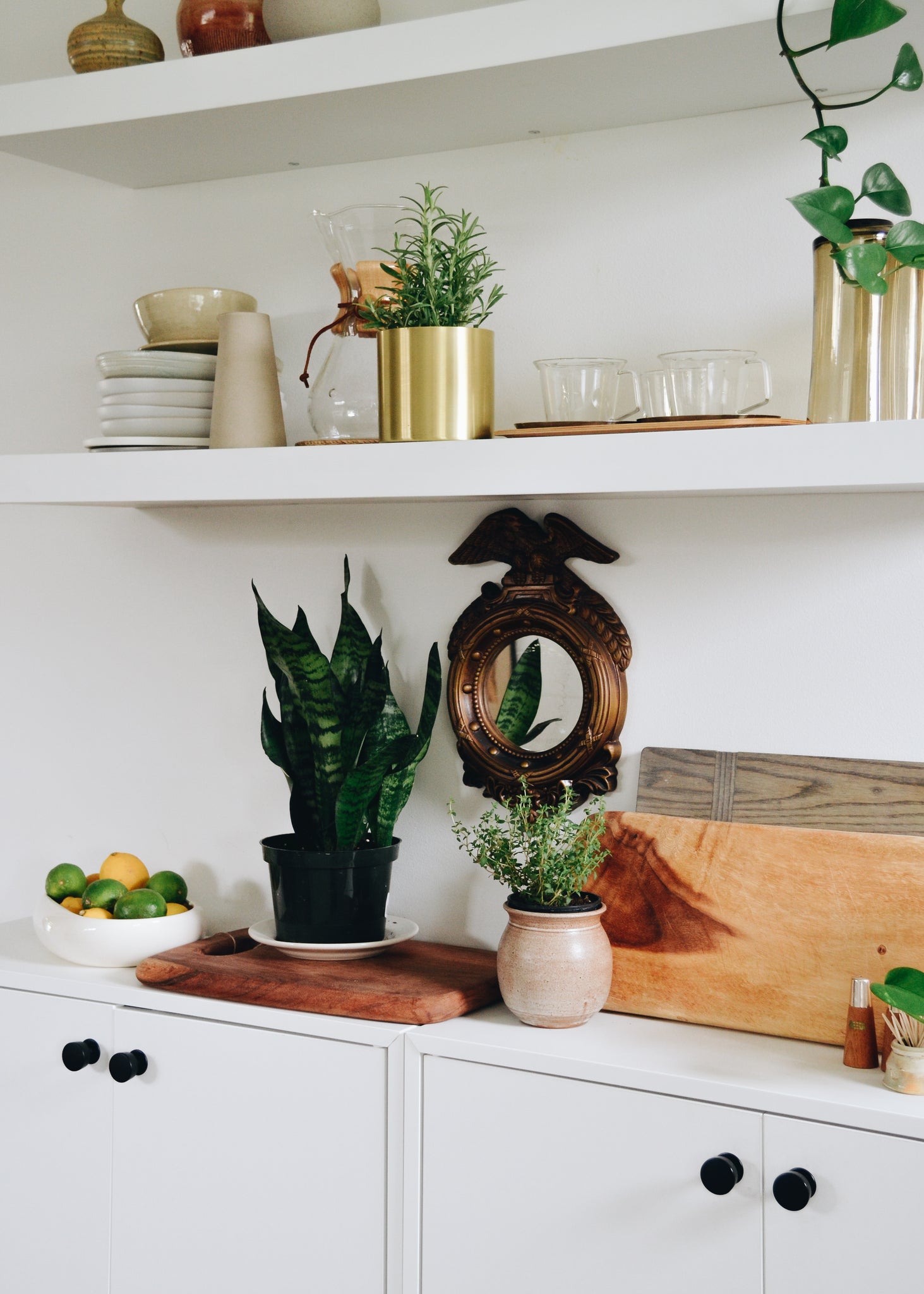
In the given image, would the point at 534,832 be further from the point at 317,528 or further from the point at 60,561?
the point at 60,561

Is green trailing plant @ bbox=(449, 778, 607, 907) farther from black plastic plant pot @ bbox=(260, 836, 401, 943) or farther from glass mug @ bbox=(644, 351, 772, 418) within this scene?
glass mug @ bbox=(644, 351, 772, 418)

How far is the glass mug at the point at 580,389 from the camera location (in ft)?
4.38

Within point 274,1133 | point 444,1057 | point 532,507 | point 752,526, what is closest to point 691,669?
point 752,526

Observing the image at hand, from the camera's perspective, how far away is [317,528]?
166cm

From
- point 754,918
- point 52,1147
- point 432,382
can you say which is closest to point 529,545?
point 432,382

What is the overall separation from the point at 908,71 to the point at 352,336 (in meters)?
0.67

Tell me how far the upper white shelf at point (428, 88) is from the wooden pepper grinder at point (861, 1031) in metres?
0.93

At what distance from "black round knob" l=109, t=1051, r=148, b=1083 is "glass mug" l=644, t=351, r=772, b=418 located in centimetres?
94

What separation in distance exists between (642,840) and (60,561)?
1020 millimetres

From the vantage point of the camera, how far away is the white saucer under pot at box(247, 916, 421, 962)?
1439mm

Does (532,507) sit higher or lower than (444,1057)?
higher

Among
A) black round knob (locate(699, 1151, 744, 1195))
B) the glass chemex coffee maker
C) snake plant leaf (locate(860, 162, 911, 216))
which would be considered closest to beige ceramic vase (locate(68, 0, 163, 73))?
the glass chemex coffee maker

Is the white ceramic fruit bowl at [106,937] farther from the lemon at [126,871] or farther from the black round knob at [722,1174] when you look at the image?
the black round knob at [722,1174]

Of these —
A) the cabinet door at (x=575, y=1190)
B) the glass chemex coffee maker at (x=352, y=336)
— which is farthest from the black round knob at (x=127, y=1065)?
the glass chemex coffee maker at (x=352, y=336)
